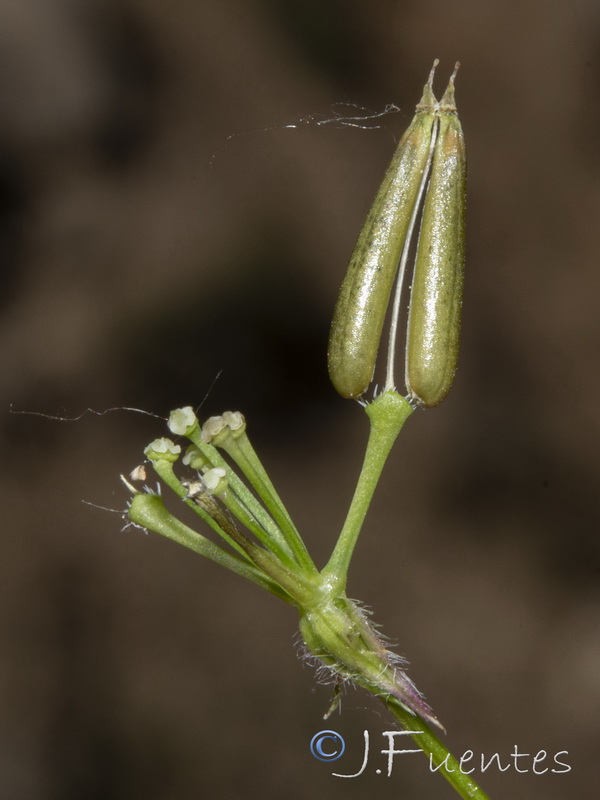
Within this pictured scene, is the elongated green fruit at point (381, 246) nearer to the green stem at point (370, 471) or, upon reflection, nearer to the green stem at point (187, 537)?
the green stem at point (370, 471)

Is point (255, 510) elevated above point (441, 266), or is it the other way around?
point (441, 266)

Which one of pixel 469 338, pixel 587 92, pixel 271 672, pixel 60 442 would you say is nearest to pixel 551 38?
pixel 587 92

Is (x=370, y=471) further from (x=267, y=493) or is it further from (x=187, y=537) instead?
(x=187, y=537)

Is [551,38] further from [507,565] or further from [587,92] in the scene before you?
[507,565]

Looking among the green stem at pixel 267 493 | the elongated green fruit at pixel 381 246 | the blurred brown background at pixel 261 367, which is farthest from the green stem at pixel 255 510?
the blurred brown background at pixel 261 367

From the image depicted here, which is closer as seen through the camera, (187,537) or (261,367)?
(187,537)

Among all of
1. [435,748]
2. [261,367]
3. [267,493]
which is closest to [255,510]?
[267,493]

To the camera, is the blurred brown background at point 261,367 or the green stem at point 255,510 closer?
the green stem at point 255,510
